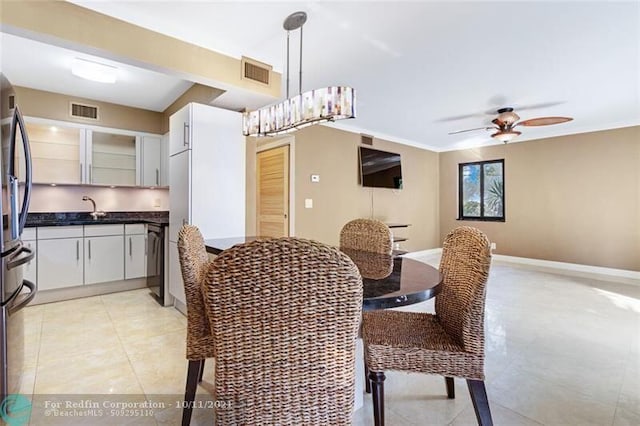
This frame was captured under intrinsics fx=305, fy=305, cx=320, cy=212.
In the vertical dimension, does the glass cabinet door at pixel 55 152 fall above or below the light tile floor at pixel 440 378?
above

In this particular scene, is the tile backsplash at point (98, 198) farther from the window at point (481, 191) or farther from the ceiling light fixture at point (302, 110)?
the window at point (481, 191)

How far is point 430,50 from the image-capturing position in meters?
2.68

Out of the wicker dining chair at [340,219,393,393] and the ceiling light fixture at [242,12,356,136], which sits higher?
the ceiling light fixture at [242,12,356,136]

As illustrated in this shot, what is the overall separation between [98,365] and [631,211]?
272 inches

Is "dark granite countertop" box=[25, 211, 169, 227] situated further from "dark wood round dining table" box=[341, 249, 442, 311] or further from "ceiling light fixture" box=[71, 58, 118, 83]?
"dark wood round dining table" box=[341, 249, 442, 311]

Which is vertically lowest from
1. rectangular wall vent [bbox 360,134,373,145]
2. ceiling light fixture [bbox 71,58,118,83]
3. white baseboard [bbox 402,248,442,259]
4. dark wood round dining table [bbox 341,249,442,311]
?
white baseboard [bbox 402,248,442,259]

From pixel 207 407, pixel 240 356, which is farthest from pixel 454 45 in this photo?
pixel 207 407

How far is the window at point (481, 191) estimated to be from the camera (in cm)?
611

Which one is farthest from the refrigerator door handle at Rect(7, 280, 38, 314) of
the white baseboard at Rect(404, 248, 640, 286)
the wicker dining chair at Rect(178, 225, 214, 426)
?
the white baseboard at Rect(404, 248, 640, 286)

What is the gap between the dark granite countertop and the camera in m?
3.34

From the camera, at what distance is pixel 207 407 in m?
1.71

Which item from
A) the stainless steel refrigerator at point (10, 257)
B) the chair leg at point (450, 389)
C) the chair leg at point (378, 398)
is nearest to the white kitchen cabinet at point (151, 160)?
the stainless steel refrigerator at point (10, 257)

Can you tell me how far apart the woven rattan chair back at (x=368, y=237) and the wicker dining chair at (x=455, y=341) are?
58 cm

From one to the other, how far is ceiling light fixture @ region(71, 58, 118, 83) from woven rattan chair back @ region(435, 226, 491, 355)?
340cm
